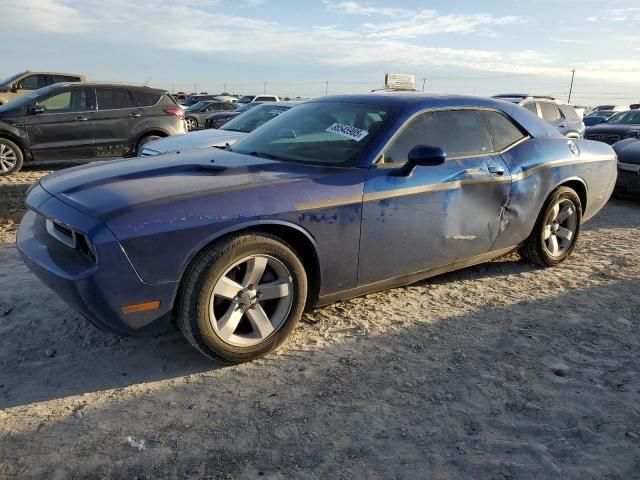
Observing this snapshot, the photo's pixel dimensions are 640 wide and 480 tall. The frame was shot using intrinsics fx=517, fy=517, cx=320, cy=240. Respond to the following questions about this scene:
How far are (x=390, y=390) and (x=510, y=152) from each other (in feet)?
7.64

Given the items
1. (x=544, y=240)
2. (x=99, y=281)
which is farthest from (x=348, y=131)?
(x=544, y=240)

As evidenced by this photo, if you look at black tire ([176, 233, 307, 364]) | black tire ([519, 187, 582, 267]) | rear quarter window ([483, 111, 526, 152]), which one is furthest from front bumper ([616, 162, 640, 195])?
black tire ([176, 233, 307, 364])

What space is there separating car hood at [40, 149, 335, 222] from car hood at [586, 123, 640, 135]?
12.1 metres

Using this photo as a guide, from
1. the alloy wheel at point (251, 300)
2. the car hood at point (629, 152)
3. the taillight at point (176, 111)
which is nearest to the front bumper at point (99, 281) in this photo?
the alloy wheel at point (251, 300)

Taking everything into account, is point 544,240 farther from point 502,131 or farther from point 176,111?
point 176,111

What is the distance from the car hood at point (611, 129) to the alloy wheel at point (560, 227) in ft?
31.0

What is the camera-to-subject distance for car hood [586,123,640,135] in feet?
41.2

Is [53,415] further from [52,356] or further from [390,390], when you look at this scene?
[390,390]

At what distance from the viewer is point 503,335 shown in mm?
3400

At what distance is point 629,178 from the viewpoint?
8.22 m

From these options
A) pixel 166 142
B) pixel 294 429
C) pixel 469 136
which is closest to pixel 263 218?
pixel 294 429

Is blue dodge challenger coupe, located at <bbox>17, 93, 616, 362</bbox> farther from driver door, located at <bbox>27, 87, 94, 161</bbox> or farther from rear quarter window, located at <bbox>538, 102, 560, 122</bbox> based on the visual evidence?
rear quarter window, located at <bbox>538, 102, 560, 122</bbox>

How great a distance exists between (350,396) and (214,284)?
3.00 feet

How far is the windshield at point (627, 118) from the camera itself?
44.3 feet
